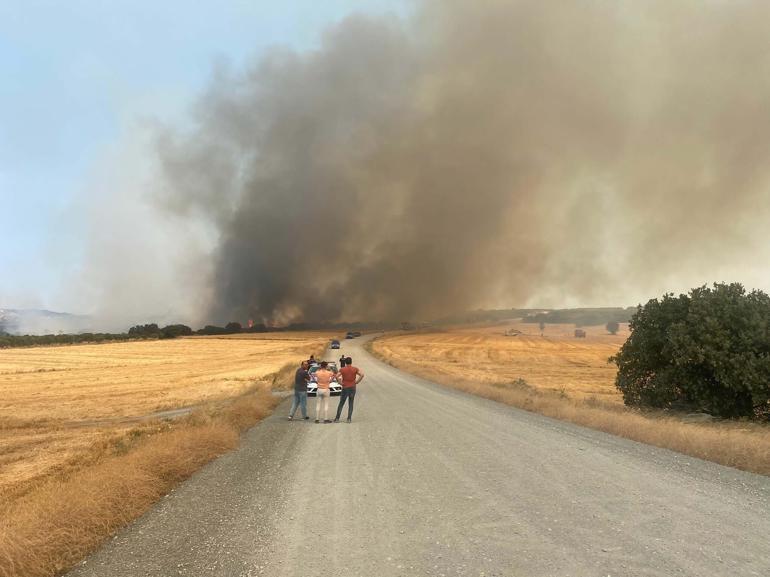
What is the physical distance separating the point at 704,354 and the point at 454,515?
13.5m

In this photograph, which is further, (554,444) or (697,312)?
(697,312)

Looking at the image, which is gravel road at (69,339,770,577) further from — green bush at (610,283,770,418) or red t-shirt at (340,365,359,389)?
green bush at (610,283,770,418)

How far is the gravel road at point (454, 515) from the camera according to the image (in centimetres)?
452

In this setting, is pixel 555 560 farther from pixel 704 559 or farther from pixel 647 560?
pixel 704 559

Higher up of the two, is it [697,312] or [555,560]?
[697,312]

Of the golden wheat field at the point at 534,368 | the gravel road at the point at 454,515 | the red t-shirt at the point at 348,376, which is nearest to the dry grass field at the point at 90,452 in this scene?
the gravel road at the point at 454,515

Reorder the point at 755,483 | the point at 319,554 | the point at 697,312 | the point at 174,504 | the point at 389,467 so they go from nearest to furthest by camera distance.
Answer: the point at 319,554
the point at 174,504
the point at 755,483
the point at 389,467
the point at 697,312

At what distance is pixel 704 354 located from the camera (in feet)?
50.2

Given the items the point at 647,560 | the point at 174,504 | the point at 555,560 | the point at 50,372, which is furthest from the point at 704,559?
the point at 50,372

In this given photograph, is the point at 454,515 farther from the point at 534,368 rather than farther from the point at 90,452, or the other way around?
the point at 534,368

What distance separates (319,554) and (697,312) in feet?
54.5

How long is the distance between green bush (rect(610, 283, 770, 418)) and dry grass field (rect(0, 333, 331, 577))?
1447 cm

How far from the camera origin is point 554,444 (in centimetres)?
1034

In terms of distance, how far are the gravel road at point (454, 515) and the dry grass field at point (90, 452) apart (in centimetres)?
39
